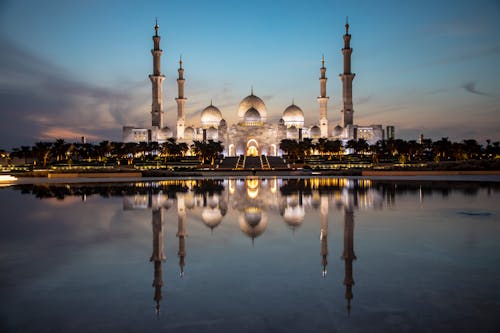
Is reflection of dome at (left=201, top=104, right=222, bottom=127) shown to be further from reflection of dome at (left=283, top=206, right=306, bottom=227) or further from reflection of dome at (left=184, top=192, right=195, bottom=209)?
reflection of dome at (left=283, top=206, right=306, bottom=227)

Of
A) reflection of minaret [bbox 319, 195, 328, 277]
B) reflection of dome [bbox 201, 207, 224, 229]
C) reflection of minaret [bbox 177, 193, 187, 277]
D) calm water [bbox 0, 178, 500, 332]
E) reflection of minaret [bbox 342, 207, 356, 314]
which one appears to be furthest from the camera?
reflection of dome [bbox 201, 207, 224, 229]

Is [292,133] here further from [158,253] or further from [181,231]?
[158,253]

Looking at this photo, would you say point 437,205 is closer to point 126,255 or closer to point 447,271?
point 447,271

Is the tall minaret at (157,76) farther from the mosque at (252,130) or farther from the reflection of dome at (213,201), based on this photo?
the reflection of dome at (213,201)

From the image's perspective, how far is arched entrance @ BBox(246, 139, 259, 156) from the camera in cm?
7238

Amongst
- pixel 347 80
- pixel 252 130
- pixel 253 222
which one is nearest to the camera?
pixel 253 222

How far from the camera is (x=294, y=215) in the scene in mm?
10883

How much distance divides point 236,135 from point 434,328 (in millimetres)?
68184

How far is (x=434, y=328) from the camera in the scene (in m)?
4.01

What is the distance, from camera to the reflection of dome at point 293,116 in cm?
7900

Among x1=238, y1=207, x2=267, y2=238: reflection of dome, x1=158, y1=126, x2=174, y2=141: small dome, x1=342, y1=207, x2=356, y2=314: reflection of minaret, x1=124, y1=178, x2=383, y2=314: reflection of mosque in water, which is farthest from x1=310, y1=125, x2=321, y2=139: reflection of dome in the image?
x1=342, y1=207, x2=356, y2=314: reflection of minaret

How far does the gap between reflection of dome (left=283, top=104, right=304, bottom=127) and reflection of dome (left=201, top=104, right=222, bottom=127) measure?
40.2 feet

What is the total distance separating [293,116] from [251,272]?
2937 inches

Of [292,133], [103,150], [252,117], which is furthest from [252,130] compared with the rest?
[103,150]
